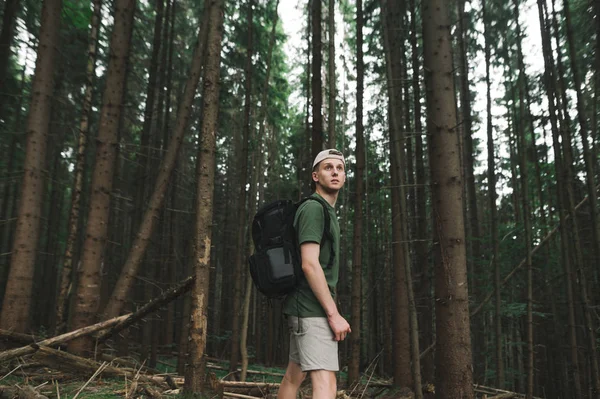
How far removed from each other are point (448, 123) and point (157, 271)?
9270mm

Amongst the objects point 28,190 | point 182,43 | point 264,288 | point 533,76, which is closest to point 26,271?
point 28,190

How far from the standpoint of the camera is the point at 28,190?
6.68 metres

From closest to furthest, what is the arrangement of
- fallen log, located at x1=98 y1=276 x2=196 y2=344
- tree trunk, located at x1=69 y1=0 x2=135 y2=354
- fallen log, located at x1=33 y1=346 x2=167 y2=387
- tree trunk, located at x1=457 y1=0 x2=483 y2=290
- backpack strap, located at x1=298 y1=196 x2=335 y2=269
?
1. backpack strap, located at x1=298 y1=196 x2=335 y2=269
2. fallen log, located at x1=98 y1=276 x2=196 y2=344
3. fallen log, located at x1=33 y1=346 x2=167 y2=387
4. tree trunk, located at x1=69 y1=0 x2=135 y2=354
5. tree trunk, located at x1=457 y1=0 x2=483 y2=290

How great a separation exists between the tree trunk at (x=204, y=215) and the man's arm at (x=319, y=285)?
1.84 metres

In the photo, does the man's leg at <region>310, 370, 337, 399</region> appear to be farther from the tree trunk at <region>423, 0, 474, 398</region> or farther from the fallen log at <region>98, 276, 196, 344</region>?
the tree trunk at <region>423, 0, 474, 398</region>

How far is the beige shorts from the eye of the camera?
265 centimetres

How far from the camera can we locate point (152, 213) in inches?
270

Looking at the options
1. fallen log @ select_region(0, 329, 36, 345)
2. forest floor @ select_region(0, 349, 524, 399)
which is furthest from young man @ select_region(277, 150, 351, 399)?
fallen log @ select_region(0, 329, 36, 345)

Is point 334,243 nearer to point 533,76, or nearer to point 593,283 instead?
point 593,283

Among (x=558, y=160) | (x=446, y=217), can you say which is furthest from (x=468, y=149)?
(x=446, y=217)

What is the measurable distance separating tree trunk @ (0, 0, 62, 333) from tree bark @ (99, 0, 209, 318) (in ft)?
4.00

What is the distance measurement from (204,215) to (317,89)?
5.41 metres

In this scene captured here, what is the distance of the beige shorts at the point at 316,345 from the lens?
265 cm

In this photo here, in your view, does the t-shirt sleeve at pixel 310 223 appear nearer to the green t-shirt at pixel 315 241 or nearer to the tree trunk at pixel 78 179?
the green t-shirt at pixel 315 241
